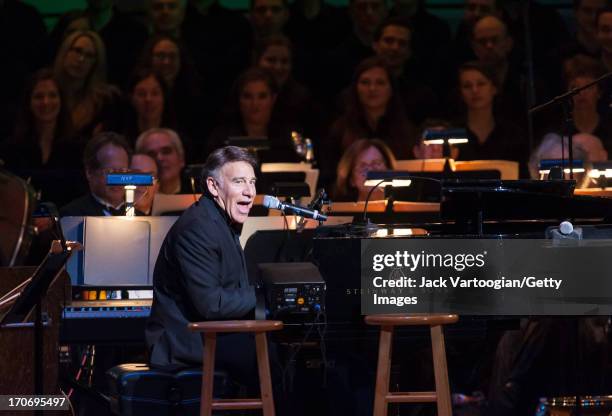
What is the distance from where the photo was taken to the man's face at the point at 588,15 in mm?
9616

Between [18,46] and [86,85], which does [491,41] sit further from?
[18,46]

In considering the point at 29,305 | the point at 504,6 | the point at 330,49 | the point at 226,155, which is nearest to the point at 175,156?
the point at 330,49

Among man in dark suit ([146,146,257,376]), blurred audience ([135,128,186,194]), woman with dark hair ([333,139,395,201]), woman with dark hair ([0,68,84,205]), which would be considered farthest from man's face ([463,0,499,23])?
man in dark suit ([146,146,257,376])

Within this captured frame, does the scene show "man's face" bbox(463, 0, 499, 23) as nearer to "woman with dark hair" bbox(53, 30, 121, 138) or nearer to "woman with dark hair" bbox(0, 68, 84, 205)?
"woman with dark hair" bbox(53, 30, 121, 138)

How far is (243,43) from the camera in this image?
1012cm

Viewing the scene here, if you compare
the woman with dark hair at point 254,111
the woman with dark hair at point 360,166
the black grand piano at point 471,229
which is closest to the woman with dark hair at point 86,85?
the woman with dark hair at point 254,111

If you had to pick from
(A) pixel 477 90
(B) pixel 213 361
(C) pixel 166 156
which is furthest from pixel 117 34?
(B) pixel 213 361

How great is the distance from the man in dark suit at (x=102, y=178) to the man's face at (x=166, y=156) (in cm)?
131

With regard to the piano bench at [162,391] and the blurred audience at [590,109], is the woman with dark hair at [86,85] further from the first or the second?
the piano bench at [162,391]

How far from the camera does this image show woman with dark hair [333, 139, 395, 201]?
817cm

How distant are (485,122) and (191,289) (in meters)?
5.28

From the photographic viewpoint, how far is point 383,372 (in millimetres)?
4332

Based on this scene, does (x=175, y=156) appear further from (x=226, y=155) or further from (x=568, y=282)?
(x=568, y=282)

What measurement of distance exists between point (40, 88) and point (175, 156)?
6.67ft
